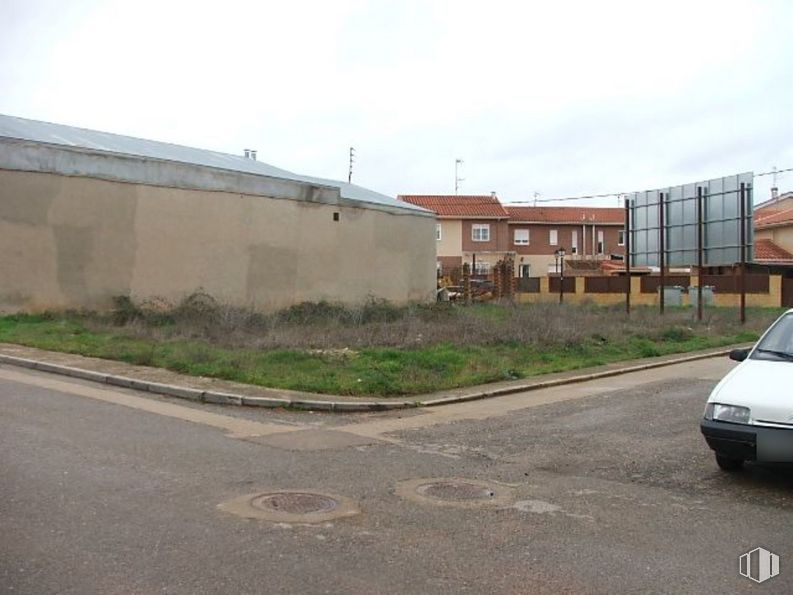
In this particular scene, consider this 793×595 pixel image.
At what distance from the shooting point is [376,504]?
6016 millimetres

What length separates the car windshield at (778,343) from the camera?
7.48 m

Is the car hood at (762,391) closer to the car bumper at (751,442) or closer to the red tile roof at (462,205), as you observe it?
the car bumper at (751,442)

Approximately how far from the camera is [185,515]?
5477 mm

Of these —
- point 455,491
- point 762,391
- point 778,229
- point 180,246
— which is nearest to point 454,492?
point 455,491

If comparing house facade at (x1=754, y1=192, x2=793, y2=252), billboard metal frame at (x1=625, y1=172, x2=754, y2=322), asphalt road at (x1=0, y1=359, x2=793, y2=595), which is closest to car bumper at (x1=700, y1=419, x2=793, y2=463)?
asphalt road at (x1=0, y1=359, x2=793, y2=595)

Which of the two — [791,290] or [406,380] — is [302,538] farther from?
[791,290]

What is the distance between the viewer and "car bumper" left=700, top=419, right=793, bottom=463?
613 cm

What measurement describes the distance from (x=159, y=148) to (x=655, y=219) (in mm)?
19759

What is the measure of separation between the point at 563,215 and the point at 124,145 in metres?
44.6

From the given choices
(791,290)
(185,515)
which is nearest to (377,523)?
(185,515)

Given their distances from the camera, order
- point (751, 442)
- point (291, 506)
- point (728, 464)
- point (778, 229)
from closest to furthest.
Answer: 1. point (291, 506)
2. point (751, 442)
3. point (728, 464)
4. point (778, 229)

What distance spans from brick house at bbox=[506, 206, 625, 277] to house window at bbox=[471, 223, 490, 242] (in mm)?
3037

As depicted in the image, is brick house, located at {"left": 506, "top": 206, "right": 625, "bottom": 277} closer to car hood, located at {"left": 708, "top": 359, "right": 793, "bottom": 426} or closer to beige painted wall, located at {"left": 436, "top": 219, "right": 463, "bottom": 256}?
beige painted wall, located at {"left": 436, "top": 219, "right": 463, "bottom": 256}

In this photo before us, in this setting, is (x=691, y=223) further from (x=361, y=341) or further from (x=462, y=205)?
(x=462, y=205)
